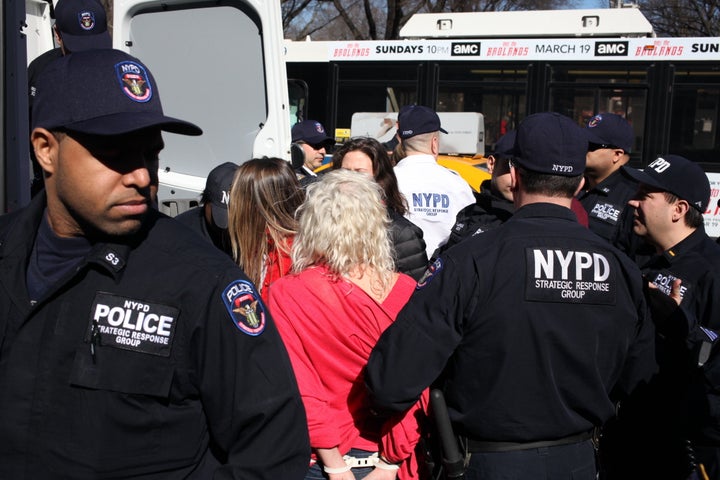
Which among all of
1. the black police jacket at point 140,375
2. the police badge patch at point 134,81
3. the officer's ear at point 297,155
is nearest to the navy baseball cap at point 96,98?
the police badge patch at point 134,81

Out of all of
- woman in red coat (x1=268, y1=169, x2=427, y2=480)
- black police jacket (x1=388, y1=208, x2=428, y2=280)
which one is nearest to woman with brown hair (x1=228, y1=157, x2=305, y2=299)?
woman in red coat (x1=268, y1=169, x2=427, y2=480)

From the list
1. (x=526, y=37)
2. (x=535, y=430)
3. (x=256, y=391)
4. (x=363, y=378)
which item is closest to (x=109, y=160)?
(x=256, y=391)

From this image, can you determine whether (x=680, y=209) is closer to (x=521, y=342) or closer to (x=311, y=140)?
(x=521, y=342)

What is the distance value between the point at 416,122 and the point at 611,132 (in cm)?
132

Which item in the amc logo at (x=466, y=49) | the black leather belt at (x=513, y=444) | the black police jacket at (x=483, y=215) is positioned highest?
the amc logo at (x=466, y=49)

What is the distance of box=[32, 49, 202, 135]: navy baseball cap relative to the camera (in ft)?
5.39

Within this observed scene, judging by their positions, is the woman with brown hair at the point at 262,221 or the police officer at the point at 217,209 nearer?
the woman with brown hair at the point at 262,221

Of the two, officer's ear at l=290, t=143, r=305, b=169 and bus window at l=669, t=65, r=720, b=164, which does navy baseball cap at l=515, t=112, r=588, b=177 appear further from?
bus window at l=669, t=65, r=720, b=164

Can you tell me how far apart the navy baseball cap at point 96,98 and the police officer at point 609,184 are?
11.1ft

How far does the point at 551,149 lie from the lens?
2.72 meters

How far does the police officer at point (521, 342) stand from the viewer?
254 centimetres

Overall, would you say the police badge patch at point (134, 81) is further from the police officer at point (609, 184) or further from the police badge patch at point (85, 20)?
the police officer at point (609, 184)

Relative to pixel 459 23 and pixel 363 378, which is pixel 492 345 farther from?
pixel 459 23

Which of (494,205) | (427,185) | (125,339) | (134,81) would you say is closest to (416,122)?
(427,185)
